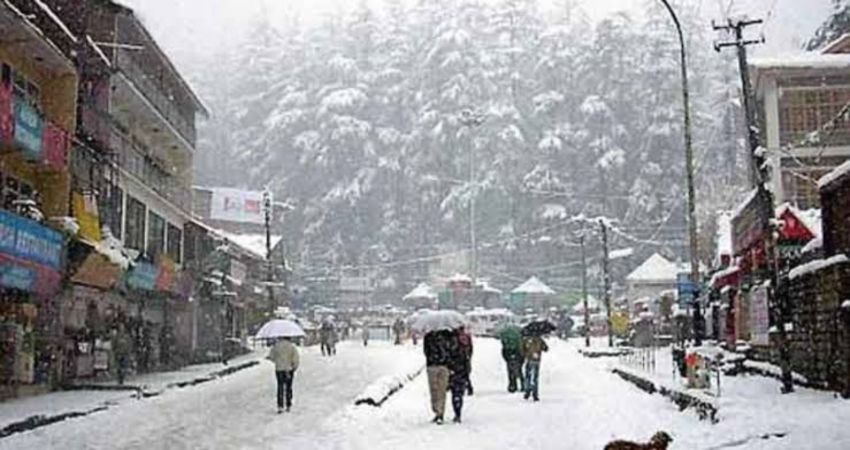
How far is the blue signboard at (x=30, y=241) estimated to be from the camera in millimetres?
22344

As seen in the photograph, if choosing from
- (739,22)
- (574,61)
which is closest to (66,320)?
(739,22)

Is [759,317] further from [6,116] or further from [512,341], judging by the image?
[6,116]

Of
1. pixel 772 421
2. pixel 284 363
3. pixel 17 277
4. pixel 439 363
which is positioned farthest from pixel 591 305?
pixel 772 421

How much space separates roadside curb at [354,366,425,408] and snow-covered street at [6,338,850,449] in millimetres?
Answer: 215

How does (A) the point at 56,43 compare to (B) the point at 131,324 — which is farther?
(B) the point at 131,324

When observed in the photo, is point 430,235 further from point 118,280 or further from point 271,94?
point 118,280

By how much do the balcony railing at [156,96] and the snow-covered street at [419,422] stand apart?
11623mm

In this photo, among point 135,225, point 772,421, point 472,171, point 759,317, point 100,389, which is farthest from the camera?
point 472,171

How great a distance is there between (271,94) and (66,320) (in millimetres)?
64870

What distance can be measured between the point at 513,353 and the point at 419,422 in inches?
251

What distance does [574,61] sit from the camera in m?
87.9

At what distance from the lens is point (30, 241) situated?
23.9 metres

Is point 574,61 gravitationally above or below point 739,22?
above

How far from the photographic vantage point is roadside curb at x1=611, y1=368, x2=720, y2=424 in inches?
649
